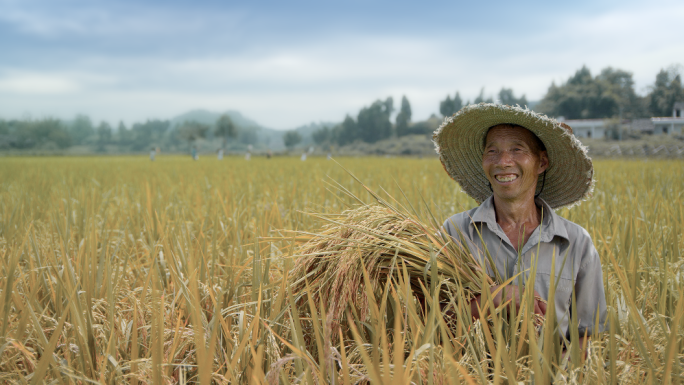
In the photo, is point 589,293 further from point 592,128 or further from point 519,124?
point 592,128

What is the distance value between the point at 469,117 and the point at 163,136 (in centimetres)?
12245

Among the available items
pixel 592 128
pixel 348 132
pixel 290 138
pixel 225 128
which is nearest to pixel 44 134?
pixel 225 128

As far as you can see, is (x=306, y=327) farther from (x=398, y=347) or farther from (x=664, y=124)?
(x=664, y=124)

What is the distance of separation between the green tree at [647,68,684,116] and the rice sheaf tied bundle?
68464 mm

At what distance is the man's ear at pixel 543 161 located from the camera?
1.64 metres

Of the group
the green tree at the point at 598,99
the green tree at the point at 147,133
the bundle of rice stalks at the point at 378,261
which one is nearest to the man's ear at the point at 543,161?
the bundle of rice stalks at the point at 378,261

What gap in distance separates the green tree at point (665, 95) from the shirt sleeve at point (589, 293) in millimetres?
68115

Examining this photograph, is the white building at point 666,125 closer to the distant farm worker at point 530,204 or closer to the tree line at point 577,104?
the tree line at point 577,104

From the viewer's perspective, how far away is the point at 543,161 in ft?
5.47

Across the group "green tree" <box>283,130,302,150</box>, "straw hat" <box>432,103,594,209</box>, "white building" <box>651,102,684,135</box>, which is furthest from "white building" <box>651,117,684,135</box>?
"green tree" <box>283,130,302,150</box>

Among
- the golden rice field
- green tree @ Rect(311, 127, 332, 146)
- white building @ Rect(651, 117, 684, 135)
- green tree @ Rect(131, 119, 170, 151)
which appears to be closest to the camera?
the golden rice field

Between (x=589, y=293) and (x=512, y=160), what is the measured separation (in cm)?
52

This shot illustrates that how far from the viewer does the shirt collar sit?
1455 millimetres

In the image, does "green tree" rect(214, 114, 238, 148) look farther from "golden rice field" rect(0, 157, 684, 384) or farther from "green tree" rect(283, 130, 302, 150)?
"golden rice field" rect(0, 157, 684, 384)
